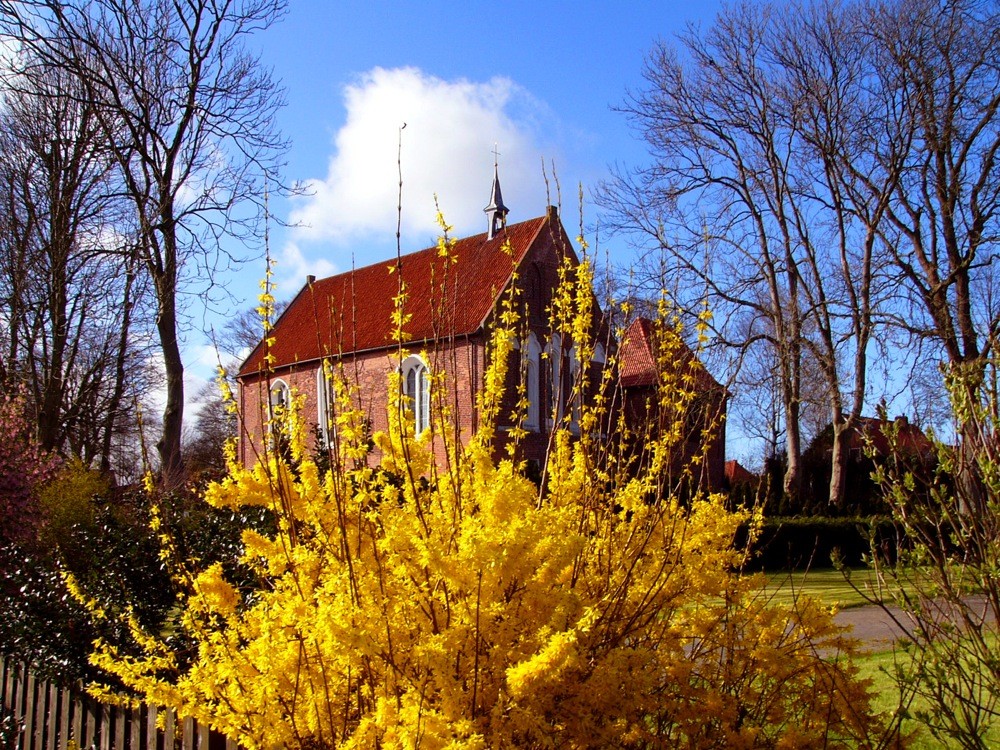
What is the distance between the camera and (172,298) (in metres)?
15.5

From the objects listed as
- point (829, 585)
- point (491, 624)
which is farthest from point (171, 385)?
point (491, 624)

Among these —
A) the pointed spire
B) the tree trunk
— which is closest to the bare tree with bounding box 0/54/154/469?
the tree trunk

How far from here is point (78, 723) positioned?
13.2 feet

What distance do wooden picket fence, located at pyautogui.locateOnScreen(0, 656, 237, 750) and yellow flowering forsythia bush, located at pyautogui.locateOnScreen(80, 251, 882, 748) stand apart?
0.34m

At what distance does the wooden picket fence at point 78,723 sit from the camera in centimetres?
331

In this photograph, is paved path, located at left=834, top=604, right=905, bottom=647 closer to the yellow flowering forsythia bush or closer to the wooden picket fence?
the yellow flowering forsythia bush

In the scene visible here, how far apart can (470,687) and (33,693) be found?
3.29m

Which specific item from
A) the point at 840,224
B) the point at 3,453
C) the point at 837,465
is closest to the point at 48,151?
the point at 3,453

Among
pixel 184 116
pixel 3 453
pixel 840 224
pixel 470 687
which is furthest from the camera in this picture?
pixel 840 224

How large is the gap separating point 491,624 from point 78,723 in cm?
271

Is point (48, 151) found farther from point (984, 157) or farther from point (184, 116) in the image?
point (984, 157)

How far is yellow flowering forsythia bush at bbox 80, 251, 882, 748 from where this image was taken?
2.41m

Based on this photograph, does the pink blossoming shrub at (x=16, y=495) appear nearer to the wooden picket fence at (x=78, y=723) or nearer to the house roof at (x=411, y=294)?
the wooden picket fence at (x=78, y=723)

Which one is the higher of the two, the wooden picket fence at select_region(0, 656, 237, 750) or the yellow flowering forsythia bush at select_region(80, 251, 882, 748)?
the yellow flowering forsythia bush at select_region(80, 251, 882, 748)
